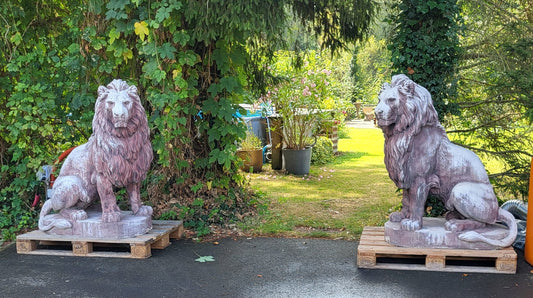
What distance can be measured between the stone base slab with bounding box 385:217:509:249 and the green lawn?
102cm

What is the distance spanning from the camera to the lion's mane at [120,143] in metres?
4.32

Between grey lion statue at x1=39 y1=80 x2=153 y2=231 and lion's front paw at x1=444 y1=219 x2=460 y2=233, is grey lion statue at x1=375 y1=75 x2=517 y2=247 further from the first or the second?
grey lion statue at x1=39 y1=80 x2=153 y2=231

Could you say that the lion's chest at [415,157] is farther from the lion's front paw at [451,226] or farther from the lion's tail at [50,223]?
the lion's tail at [50,223]

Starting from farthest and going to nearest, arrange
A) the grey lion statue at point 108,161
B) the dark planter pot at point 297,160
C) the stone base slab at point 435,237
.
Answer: the dark planter pot at point 297,160
the grey lion statue at point 108,161
the stone base slab at point 435,237

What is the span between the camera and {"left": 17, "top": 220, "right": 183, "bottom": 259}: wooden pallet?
4.47m

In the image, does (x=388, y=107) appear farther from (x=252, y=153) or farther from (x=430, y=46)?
(x=252, y=153)

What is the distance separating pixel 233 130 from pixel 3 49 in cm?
287

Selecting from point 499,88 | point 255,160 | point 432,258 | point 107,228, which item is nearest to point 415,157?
point 432,258

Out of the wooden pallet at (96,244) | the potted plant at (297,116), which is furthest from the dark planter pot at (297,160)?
the wooden pallet at (96,244)

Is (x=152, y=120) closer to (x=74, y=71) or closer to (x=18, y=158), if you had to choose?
(x=74, y=71)

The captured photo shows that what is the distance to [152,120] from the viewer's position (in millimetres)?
5457

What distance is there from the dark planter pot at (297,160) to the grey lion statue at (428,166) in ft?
16.0

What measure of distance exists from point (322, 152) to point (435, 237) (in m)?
6.64

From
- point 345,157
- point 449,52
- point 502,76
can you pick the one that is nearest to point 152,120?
point 449,52
